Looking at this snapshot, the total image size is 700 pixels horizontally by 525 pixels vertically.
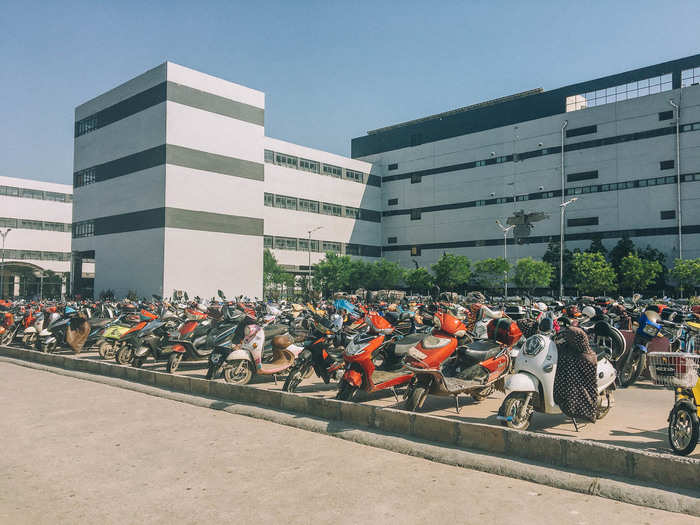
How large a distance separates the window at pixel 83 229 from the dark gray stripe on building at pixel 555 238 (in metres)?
38.6

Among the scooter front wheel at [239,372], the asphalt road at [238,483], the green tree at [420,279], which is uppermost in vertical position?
the green tree at [420,279]

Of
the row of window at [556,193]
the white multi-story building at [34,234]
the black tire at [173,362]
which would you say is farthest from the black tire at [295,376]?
the white multi-story building at [34,234]

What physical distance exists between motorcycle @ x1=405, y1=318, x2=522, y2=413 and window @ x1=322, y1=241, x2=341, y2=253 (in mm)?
59318

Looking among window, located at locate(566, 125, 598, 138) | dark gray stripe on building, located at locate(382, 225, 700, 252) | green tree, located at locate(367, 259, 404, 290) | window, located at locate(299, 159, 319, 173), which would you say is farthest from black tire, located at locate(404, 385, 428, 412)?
window, located at locate(299, 159, 319, 173)

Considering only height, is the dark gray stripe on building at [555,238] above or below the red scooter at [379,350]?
above

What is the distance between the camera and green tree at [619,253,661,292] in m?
48.8

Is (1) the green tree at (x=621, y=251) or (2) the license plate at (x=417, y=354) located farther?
(1) the green tree at (x=621, y=251)

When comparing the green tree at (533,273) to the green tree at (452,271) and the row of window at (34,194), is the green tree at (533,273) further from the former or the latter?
the row of window at (34,194)

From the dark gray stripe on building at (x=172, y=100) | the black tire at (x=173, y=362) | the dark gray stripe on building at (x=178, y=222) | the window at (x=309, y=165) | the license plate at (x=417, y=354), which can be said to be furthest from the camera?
the window at (x=309, y=165)

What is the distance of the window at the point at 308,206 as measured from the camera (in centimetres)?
6450

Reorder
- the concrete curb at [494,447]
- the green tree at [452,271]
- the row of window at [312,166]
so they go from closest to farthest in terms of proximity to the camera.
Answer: the concrete curb at [494,447], the green tree at [452,271], the row of window at [312,166]

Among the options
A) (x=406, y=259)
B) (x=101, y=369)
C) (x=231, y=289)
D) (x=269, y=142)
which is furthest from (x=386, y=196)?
(x=101, y=369)

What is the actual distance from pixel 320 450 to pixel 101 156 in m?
49.8

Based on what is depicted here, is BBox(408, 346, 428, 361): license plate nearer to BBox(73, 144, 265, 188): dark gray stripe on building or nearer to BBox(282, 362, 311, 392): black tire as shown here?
BBox(282, 362, 311, 392): black tire
